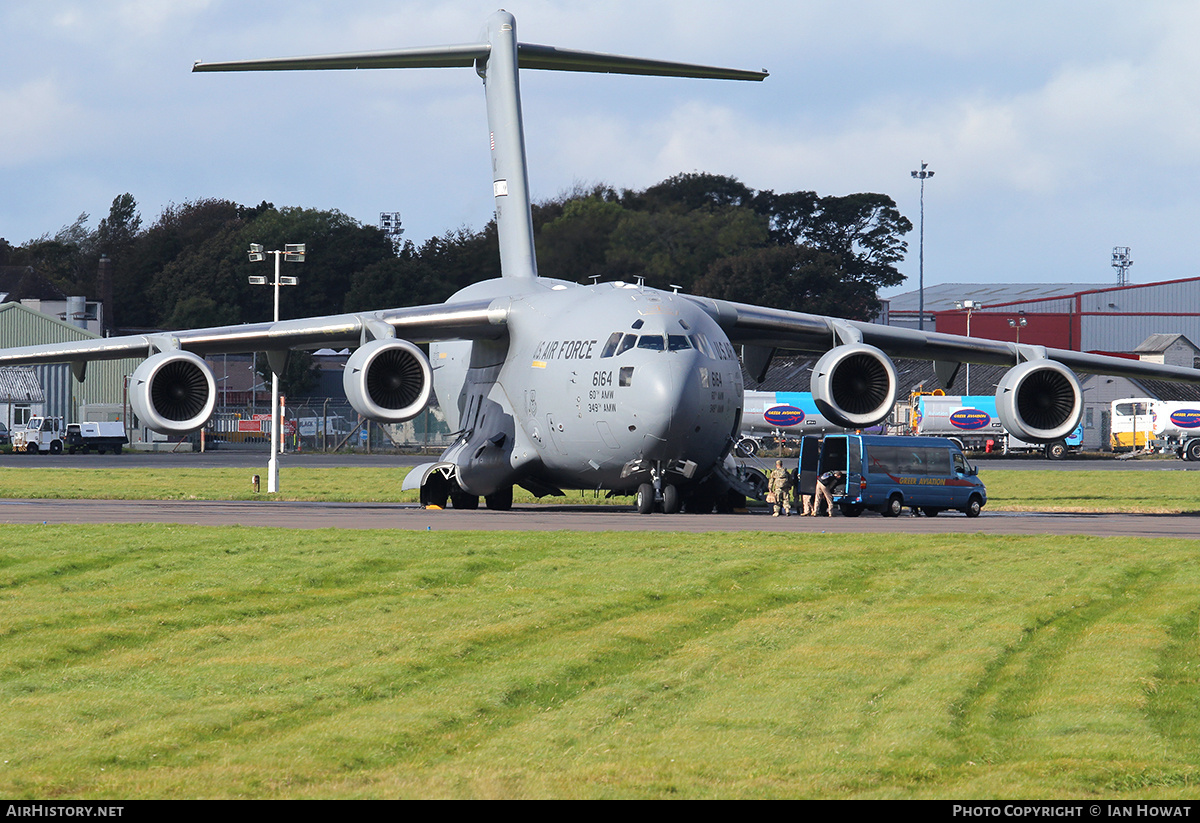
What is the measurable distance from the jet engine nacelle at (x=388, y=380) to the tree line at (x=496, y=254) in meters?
28.2

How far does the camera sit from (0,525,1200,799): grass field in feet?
25.0

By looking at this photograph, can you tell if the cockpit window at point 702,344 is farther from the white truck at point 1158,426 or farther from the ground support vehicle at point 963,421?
the white truck at point 1158,426

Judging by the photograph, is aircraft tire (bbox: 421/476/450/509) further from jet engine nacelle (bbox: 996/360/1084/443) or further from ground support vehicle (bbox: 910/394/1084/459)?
ground support vehicle (bbox: 910/394/1084/459)

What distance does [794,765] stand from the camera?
777cm

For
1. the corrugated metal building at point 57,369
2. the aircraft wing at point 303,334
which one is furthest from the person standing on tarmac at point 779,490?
the corrugated metal building at point 57,369

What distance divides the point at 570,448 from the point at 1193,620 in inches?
595

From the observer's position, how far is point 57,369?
78.7 metres

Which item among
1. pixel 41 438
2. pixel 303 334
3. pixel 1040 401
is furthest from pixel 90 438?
pixel 1040 401

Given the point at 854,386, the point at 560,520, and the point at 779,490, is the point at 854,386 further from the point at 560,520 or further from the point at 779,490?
the point at 560,520

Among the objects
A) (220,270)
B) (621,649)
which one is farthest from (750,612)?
(220,270)

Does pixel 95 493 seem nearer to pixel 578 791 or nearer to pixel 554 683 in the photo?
pixel 554 683

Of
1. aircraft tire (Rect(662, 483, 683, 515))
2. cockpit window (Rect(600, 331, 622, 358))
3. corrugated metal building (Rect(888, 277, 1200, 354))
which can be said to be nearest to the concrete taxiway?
aircraft tire (Rect(662, 483, 683, 515))

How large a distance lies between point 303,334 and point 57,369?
5614cm

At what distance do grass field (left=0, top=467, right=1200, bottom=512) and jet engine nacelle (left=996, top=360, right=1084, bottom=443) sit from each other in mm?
5118
